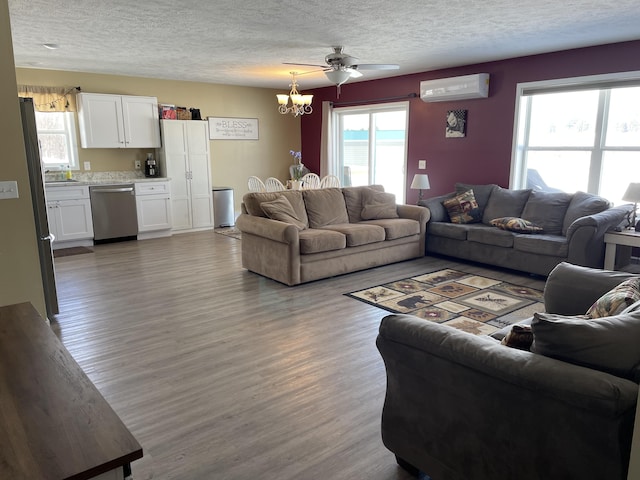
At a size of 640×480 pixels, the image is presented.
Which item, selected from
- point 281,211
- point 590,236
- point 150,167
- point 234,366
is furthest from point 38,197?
point 590,236

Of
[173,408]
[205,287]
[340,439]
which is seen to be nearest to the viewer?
[340,439]

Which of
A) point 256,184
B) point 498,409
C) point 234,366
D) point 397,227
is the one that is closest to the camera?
point 498,409

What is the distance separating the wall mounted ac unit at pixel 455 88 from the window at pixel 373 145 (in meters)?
0.72

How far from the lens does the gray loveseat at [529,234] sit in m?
4.51

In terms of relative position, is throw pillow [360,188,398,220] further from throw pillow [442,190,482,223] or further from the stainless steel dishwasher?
the stainless steel dishwasher

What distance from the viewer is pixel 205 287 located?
4.71 m

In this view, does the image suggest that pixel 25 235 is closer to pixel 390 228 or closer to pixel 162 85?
pixel 390 228

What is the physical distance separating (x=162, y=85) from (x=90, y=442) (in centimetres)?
753

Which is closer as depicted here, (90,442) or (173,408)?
(90,442)

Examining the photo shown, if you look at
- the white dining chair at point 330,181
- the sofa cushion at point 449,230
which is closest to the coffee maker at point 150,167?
the white dining chair at point 330,181

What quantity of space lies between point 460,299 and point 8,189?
3.74 meters

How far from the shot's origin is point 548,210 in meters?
5.22

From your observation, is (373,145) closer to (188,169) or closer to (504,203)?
(504,203)

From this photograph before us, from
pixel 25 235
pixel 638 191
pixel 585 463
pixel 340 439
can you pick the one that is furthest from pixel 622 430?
pixel 638 191
